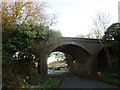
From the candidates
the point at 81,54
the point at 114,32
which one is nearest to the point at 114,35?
the point at 114,32

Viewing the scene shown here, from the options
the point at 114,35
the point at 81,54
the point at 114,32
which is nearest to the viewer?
the point at 114,32

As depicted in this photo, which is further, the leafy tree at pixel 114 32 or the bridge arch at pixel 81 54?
the bridge arch at pixel 81 54

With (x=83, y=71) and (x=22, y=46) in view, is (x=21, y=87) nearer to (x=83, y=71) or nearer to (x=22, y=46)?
(x=22, y=46)

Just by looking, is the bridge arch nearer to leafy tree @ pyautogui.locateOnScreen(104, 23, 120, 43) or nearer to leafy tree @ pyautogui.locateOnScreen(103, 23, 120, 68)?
leafy tree @ pyautogui.locateOnScreen(103, 23, 120, 68)

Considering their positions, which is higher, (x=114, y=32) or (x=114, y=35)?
(x=114, y=32)

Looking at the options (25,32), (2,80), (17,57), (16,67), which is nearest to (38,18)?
(25,32)

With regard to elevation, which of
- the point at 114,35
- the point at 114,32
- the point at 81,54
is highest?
the point at 114,32

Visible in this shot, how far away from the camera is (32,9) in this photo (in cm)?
1051

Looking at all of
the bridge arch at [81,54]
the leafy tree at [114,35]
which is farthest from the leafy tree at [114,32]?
the bridge arch at [81,54]

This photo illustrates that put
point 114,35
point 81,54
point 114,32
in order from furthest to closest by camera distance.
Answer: point 81,54 → point 114,35 → point 114,32

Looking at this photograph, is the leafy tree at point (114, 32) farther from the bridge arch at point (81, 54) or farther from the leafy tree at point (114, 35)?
the bridge arch at point (81, 54)

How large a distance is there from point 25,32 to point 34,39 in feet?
4.06

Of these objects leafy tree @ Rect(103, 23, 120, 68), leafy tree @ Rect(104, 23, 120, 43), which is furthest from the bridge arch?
leafy tree @ Rect(104, 23, 120, 43)

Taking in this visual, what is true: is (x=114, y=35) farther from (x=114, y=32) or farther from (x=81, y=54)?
(x=81, y=54)
